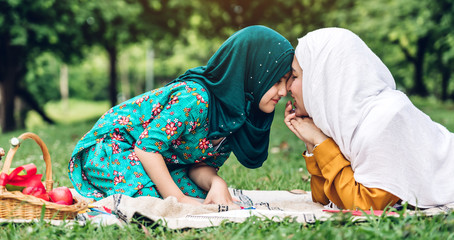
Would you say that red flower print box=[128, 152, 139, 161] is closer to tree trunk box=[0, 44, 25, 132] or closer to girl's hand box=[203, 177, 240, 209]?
girl's hand box=[203, 177, 240, 209]

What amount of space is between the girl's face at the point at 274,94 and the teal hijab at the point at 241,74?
4 cm

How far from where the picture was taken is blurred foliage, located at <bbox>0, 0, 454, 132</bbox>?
884 cm

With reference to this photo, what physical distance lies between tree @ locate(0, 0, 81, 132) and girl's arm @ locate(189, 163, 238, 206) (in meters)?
6.50

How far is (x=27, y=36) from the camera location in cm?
891

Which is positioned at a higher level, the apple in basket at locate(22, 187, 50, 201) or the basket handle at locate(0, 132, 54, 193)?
the basket handle at locate(0, 132, 54, 193)

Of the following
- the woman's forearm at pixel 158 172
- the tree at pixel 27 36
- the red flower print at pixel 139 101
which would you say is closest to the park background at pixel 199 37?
the tree at pixel 27 36

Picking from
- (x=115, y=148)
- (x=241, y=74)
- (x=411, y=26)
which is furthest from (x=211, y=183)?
(x=411, y=26)

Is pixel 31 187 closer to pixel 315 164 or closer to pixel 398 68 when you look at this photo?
pixel 315 164

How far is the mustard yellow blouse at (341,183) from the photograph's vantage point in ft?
8.40

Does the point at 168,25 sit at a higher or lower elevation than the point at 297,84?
higher

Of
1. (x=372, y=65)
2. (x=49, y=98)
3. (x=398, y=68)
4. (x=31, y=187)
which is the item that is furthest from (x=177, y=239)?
(x=398, y=68)

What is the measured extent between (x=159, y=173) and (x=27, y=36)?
24.0 ft

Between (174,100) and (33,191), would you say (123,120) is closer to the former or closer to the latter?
(174,100)

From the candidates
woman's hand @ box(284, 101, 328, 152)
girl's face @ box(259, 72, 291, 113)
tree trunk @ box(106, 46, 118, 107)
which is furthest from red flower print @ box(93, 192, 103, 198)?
tree trunk @ box(106, 46, 118, 107)
